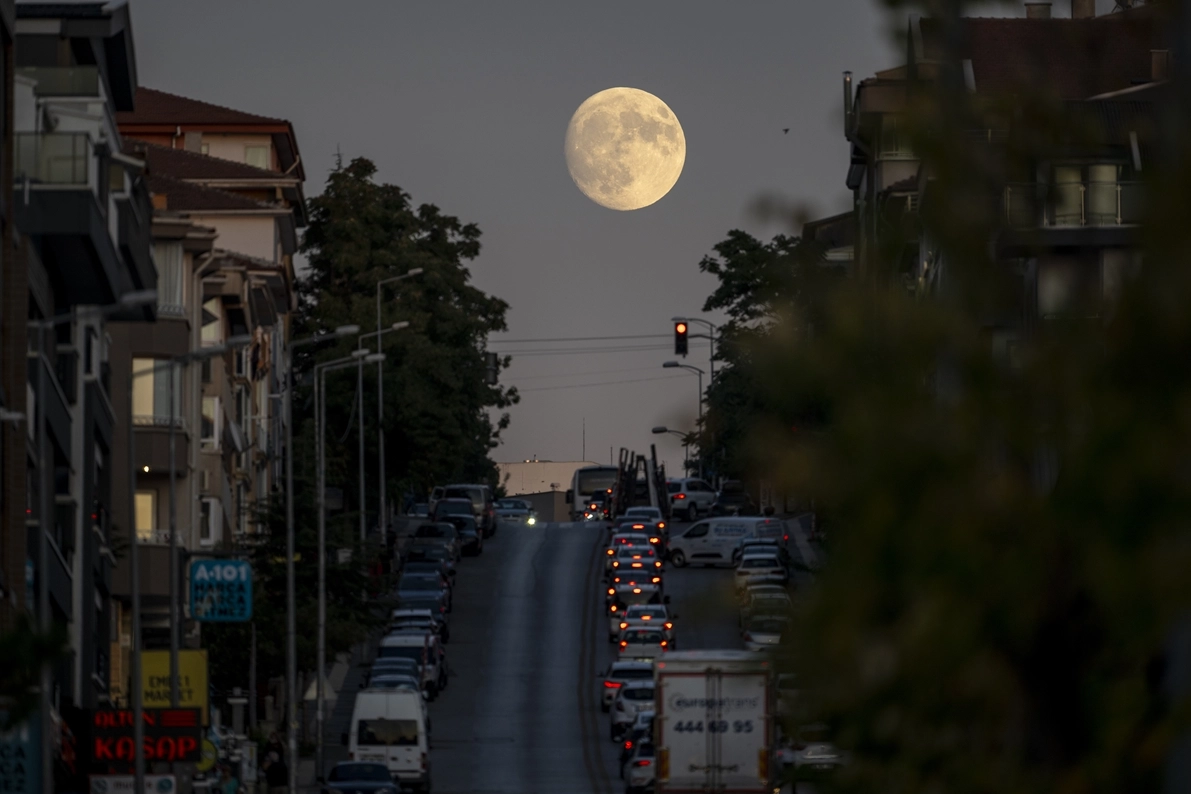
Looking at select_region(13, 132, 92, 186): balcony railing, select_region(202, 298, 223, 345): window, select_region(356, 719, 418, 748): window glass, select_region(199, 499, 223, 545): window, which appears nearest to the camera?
select_region(13, 132, 92, 186): balcony railing

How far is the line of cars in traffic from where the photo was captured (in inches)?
1727

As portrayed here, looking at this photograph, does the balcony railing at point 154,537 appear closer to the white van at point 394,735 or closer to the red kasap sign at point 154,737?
the white van at point 394,735

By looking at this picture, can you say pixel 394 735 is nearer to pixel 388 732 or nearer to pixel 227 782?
pixel 388 732

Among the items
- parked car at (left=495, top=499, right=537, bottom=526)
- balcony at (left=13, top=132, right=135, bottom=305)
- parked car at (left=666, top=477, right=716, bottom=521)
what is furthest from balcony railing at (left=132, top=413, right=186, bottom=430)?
parked car at (left=495, top=499, right=537, bottom=526)

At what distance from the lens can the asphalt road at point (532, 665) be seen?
158 ft

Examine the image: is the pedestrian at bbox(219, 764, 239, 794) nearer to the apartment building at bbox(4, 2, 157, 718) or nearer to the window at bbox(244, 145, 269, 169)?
the apartment building at bbox(4, 2, 157, 718)

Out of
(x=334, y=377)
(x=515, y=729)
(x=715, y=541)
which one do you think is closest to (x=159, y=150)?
(x=334, y=377)

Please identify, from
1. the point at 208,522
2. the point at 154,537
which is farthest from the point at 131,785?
the point at 208,522

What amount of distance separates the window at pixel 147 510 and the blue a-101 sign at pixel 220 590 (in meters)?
14.7

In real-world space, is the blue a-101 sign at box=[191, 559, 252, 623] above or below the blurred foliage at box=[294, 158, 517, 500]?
below

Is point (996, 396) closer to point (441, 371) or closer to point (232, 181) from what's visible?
point (232, 181)

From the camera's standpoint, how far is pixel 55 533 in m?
38.6

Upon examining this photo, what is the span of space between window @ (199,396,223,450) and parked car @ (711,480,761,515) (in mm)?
46531

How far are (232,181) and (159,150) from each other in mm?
3031
